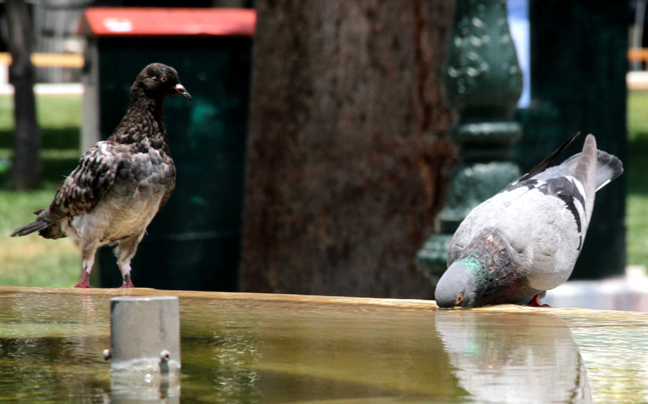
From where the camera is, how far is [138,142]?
4.04 metres

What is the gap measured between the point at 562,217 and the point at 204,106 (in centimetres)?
400

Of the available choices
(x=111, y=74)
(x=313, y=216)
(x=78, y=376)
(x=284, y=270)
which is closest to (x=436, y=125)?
(x=313, y=216)

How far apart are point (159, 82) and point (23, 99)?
35.3ft

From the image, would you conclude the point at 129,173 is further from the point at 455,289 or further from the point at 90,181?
the point at 455,289

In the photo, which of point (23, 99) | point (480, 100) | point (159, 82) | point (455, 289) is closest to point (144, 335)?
point (455, 289)

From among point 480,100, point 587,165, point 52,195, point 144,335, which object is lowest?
point 52,195

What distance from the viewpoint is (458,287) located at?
377 centimetres

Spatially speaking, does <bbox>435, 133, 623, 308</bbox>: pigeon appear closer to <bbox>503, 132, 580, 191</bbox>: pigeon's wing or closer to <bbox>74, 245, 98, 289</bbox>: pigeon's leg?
<bbox>503, 132, 580, 191</bbox>: pigeon's wing

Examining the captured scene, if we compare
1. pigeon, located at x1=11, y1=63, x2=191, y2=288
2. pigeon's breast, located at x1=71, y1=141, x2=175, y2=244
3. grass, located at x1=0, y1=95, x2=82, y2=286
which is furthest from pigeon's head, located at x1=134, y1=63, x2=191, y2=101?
grass, located at x1=0, y1=95, x2=82, y2=286

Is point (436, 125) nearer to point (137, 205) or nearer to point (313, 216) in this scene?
point (313, 216)

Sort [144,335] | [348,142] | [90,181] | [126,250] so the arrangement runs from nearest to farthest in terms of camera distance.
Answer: [144,335]
[90,181]
[126,250]
[348,142]

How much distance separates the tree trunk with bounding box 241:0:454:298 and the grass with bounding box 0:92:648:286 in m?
1.80

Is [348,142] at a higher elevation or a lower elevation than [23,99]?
higher

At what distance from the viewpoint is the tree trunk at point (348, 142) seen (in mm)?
7332
